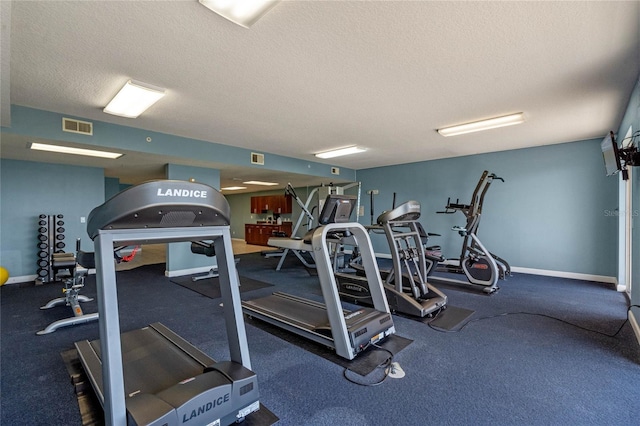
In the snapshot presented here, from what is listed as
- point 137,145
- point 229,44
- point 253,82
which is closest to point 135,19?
point 229,44

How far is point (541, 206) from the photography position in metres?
5.59

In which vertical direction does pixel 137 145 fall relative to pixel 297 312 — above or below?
above

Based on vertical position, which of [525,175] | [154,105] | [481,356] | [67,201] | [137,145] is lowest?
[481,356]

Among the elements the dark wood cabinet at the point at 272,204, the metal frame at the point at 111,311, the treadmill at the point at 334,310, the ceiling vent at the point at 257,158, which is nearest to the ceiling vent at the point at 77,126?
the ceiling vent at the point at 257,158

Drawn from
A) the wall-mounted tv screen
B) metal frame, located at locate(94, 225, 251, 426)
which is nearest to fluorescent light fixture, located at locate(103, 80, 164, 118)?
metal frame, located at locate(94, 225, 251, 426)

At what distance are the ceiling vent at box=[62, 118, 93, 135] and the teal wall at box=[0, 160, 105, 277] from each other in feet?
8.84

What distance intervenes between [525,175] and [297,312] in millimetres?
5359

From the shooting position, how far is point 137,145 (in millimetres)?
4367

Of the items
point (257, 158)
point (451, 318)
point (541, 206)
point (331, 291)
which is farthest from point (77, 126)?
point (541, 206)

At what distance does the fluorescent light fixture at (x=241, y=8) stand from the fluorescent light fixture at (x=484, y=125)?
342 cm

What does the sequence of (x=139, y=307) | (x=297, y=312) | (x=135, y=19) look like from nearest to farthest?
(x=135, y=19) → (x=297, y=312) → (x=139, y=307)

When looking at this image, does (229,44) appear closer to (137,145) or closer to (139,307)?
(137,145)

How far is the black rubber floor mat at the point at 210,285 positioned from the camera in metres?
4.47

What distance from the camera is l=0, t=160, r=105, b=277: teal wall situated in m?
5.16
